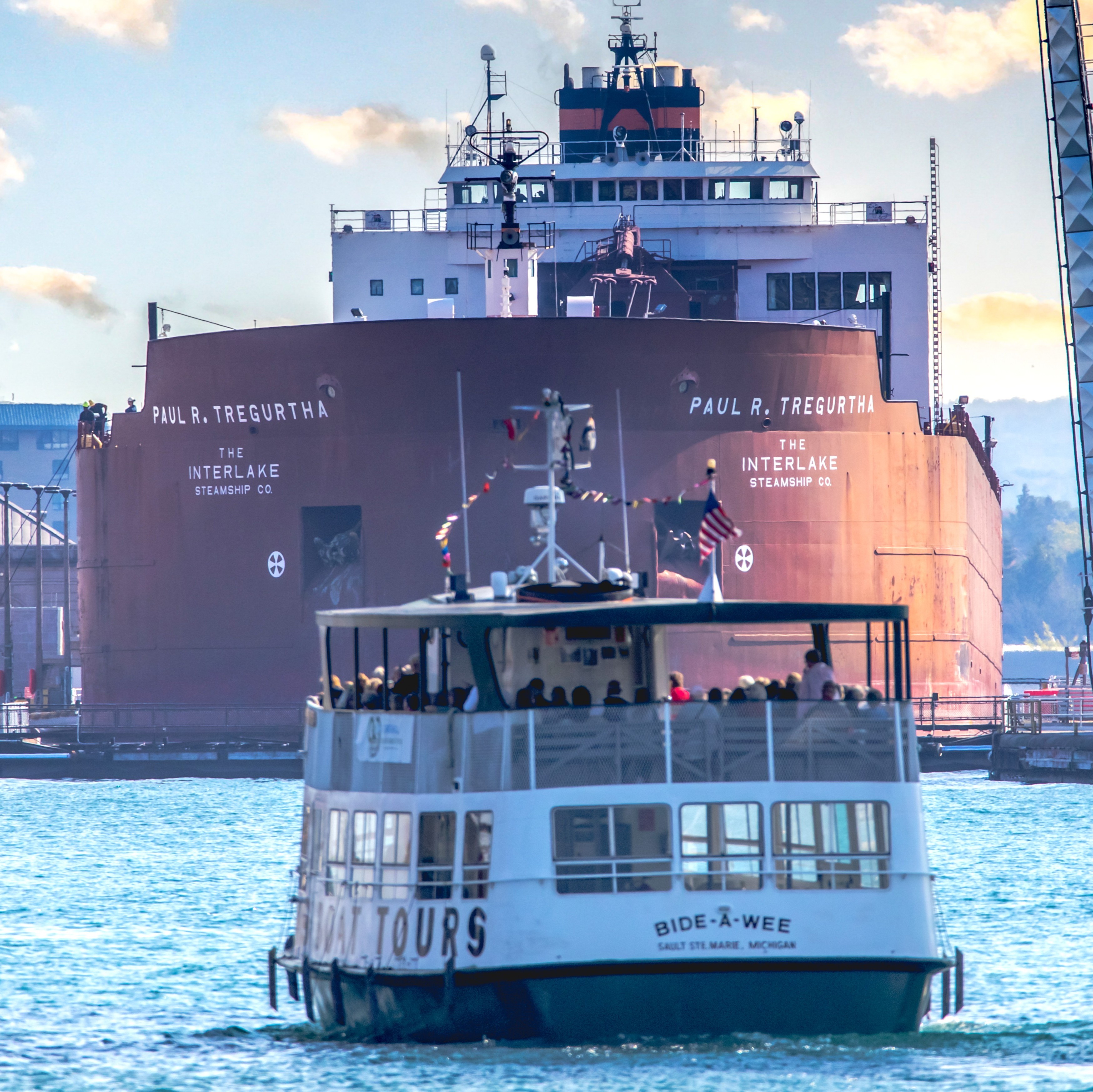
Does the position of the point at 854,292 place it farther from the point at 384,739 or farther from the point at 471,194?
the point at 384,739

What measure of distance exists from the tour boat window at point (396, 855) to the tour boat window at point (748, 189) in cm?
4349

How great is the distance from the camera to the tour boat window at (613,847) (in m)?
15.0

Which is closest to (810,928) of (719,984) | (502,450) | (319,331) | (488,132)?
(719,984)

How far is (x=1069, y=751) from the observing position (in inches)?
1703

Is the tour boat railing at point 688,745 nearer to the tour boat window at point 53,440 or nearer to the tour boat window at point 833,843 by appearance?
the tour boat window at point 833,843

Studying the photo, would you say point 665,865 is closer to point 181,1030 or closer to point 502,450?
point 181,1030

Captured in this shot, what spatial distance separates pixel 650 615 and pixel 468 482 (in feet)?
91.6

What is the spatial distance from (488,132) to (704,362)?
14.7 metres

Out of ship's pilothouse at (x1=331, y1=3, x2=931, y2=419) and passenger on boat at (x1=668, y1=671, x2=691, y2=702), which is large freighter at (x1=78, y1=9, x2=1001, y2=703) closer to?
ship's pilothouse at (x1=331, y1=3, x2=931, y2=419)

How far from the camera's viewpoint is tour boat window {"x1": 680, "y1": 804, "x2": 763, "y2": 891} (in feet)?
49.2

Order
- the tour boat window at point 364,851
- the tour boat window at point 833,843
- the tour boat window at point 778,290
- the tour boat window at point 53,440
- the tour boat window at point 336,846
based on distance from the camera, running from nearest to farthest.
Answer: the tour boat window at point 833,843
the tour boat window at point 364,851
the tour boat window at point 336,846
the tour boat window at point 778,290
the tour boat window at point 53,440

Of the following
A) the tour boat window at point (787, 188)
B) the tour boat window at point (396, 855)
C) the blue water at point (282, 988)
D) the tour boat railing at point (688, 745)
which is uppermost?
the tour boat window at point (787, 188)

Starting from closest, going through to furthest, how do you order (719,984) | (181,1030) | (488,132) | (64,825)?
(719,984)
(181,1030)
(64,825)
(488,132)

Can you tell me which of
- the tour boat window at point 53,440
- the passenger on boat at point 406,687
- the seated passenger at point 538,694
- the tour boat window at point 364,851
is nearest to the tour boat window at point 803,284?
the passenger on boat at point 406,687
